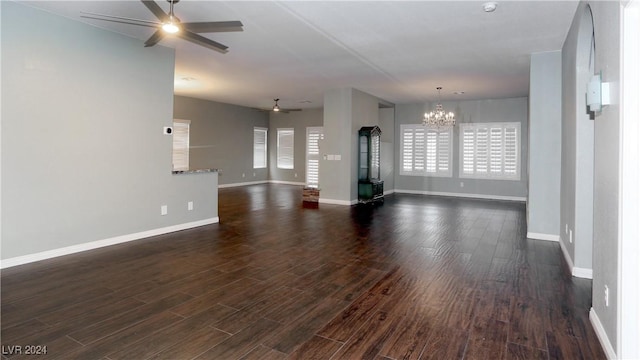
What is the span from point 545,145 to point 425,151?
577cm

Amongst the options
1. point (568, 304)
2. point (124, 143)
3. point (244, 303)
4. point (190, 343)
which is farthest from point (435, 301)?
point (124, 143)

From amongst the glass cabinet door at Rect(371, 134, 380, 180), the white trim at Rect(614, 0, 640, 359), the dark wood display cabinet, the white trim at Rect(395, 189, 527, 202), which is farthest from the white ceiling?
the white trim at Rect(395, 189, 527, 202)

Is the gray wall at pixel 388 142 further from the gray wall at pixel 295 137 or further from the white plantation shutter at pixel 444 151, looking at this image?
the gray wall at pixel 295 137

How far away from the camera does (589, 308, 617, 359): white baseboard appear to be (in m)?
2.09

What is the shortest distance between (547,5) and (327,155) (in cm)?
553

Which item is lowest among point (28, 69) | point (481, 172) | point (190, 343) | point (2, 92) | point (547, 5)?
point (190, 343)

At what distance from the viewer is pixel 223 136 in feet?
39.1

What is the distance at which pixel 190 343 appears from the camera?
2281 mm

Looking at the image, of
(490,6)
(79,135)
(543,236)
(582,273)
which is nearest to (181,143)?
(79,135)

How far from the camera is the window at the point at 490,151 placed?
9.72 metres

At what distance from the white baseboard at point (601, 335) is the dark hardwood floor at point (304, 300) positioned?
0.14 ft

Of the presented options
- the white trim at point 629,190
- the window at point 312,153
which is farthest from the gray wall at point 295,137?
the white trim at point 629,190

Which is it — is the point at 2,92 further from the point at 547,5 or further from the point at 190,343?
the point at 547,5

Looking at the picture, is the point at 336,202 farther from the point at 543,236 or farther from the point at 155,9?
the point at 155,9
